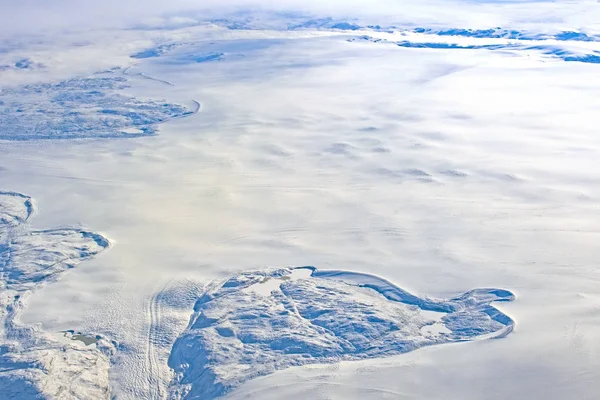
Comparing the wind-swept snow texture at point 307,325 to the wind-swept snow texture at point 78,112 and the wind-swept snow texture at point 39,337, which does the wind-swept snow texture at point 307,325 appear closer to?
the wind-swept snow texture at point 39,337

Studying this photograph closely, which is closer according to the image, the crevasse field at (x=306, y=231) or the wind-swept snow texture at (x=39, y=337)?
the wind-swept snow texture at (x=39, y=337)

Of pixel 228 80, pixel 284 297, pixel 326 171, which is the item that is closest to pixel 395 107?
pixel 326 171

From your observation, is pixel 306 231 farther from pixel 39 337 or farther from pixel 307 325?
pixel 39 337

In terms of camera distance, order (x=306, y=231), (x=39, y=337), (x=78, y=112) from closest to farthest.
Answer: (x=39, y=337), (x=306, y=231), (x=78, y=112)

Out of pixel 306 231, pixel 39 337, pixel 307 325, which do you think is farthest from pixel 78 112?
pixel 307 325

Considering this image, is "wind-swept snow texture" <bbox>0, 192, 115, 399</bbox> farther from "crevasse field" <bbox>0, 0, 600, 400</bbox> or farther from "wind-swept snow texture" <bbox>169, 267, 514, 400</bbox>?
"wind-swept snow texture" <bbox>169, 267, 514, 400</bbox>

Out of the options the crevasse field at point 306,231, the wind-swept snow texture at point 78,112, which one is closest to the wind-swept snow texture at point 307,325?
the crevasse field at point 306,231
